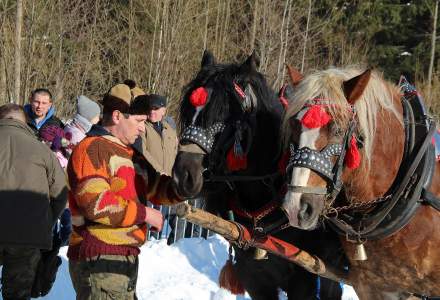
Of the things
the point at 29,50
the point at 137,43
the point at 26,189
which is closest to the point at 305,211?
the point at 26,189

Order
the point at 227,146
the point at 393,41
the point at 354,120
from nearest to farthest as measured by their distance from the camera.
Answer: the point at 354,120
the point at 227,146
the point at 393,41

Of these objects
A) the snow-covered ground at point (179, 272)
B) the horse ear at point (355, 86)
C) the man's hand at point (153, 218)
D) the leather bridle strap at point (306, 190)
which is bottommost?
the snow-covered ground at point (179, 272)

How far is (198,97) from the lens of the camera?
3.62 metres

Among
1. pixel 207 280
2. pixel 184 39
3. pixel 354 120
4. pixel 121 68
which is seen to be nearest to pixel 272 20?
pixel 184 39

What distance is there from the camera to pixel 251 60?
3910 millimetres

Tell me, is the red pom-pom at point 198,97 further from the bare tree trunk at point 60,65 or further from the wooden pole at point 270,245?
the bare tree trunk at point 60,65

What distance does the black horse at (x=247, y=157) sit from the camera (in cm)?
361

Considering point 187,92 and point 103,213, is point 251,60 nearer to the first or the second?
point 187,92

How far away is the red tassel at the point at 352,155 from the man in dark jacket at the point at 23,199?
76.6 inches

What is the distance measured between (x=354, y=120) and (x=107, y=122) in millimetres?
1120

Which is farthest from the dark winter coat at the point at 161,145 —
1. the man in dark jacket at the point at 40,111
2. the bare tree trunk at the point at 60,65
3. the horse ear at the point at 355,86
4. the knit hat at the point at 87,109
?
the bare tree trunk at the point at 60,65

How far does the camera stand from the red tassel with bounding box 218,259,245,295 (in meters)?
4.31

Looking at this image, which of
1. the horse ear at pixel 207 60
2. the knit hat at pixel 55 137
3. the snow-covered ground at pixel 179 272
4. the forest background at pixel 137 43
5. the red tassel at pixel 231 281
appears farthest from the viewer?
the forest background at pixel 137 43

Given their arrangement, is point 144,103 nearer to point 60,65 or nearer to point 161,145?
point 161,145
